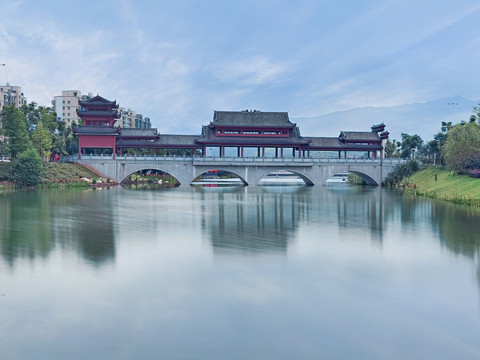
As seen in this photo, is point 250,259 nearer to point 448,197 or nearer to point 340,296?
point 340,296

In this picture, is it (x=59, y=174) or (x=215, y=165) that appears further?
(x=215, y=165)

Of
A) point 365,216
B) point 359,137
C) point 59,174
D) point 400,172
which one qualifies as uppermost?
point 359,137

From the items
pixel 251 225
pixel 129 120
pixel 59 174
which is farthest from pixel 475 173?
pixel 129 120

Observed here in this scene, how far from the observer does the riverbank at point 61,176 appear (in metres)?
53.7

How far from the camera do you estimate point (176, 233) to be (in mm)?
22203

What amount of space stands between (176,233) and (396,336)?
14.3 meters

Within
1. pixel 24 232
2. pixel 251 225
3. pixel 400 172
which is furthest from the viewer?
pixel 400 172

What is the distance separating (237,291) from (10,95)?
10825 centimetres

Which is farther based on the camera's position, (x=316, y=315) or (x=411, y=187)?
(x=411, y=187)

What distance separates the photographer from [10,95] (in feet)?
339

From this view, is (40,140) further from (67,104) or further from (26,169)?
(67,104)

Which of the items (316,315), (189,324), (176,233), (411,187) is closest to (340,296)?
(316,315)

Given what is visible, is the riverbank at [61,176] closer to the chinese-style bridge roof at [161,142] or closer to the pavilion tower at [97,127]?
the pavilion tower at [97,127]

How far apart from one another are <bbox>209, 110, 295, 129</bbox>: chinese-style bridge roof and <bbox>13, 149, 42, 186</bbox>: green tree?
25.4 meters
